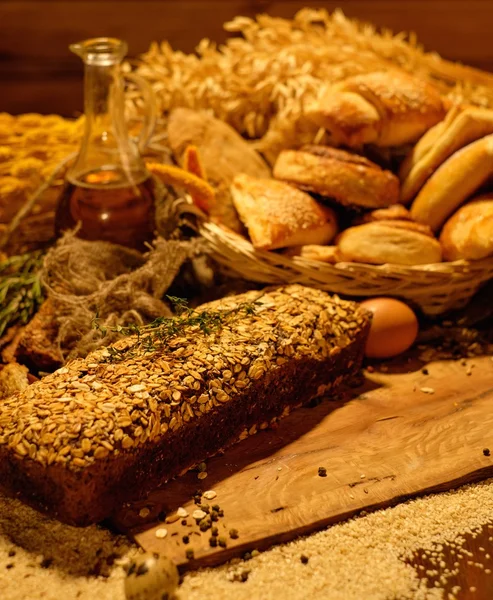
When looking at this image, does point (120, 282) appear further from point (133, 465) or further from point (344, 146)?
point (344, 146)

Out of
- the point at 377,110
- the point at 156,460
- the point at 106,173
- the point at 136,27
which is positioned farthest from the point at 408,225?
the point at 136,27

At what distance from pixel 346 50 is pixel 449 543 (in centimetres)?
194

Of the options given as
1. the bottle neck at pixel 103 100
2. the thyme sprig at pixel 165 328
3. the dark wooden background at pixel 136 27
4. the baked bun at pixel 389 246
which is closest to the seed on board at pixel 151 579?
the thyme sprig at pixel 165 328

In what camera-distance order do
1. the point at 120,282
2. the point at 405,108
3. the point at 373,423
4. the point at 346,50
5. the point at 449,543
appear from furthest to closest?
the point at 346,50, the point at 405,108, the point at 120,282, the point at 373,423, the point at 449,543

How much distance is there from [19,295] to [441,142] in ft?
4.55

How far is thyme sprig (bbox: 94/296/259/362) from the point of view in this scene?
176 centimetres


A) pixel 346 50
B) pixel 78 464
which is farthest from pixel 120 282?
pixel 346 50

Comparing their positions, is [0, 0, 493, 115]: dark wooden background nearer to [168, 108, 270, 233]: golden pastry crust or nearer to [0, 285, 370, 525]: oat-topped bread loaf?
[168, 108, 270, 233]: golden pastry crust

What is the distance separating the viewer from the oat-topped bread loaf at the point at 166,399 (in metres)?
1.49

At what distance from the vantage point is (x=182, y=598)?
140 cm

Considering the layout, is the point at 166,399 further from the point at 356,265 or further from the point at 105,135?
the point at 105,135

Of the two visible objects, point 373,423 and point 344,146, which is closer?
point 373,423

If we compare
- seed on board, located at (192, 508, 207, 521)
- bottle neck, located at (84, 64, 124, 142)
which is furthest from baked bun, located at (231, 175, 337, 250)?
seed on board, located at (192, 508, 207, 521)

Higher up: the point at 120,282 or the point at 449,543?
the point at 120,282
